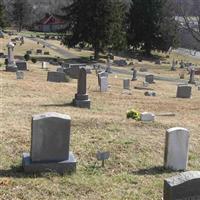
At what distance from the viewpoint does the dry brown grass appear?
23.6ft

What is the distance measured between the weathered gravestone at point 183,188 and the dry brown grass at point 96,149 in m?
1.91

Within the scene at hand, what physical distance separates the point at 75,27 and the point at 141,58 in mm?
13439

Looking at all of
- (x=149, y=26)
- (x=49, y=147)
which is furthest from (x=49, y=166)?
(x=149, y=26)

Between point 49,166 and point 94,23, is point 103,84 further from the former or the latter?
point 94,23

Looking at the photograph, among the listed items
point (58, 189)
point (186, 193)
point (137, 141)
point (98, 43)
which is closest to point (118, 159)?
point (137, 141)

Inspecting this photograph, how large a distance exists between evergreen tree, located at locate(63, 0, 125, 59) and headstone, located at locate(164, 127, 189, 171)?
40829 millimetres

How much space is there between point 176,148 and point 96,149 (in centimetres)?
163

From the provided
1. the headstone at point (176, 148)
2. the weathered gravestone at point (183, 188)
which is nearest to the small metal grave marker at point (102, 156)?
the headstone at point (176, 148)

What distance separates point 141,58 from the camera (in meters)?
60.5

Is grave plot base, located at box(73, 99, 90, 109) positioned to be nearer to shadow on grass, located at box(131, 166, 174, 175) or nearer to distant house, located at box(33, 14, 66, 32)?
shadow on grass, located at box(131, 166, 174, 175)

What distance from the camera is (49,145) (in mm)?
7977

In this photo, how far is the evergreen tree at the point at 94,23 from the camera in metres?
49.0

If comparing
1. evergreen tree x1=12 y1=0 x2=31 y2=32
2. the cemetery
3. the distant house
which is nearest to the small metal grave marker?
the cemetery

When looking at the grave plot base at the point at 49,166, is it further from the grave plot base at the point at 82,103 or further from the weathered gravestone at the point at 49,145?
the grave plot base at the point at 82,103
